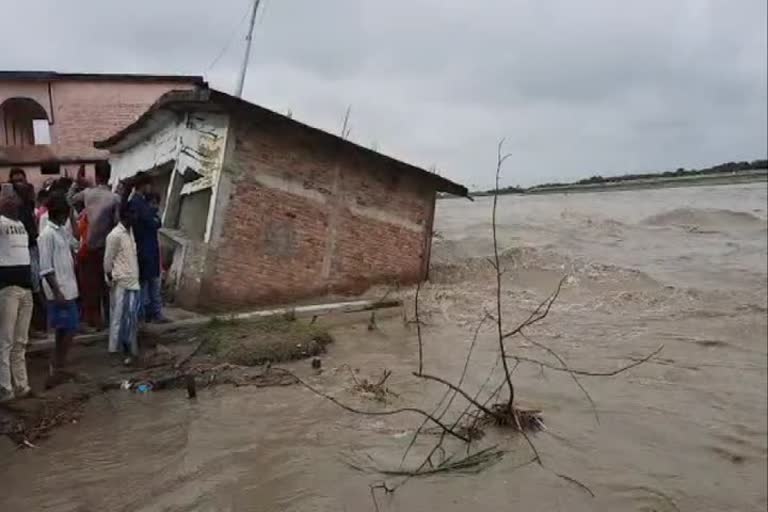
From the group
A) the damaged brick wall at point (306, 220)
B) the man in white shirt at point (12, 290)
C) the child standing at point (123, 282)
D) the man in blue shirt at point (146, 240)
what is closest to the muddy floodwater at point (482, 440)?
the man in white shirt at point (12, 290)

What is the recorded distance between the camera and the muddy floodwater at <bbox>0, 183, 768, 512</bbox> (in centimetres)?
456

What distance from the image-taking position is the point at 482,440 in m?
5.48

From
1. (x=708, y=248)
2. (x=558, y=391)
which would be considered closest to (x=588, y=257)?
(x=708, y=248)

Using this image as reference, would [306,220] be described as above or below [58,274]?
above

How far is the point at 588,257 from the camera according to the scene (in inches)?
623

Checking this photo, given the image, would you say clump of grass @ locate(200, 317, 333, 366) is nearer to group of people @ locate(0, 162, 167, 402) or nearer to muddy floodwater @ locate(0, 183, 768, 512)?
muddy floodwater @ locate(0, 183, 768, 512)

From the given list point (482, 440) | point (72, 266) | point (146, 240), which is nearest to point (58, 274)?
point (72, 266)

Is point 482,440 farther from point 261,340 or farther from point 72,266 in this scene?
point 72,266

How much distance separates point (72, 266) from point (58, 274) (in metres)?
0.19

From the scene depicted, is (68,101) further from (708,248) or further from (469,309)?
(708,248)

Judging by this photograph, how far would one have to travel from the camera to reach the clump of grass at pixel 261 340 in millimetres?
7613

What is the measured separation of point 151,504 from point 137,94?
15883 mm

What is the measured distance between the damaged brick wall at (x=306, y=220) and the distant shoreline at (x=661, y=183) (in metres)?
7.61

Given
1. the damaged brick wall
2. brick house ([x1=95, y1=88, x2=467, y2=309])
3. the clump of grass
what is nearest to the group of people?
the clump of grass
